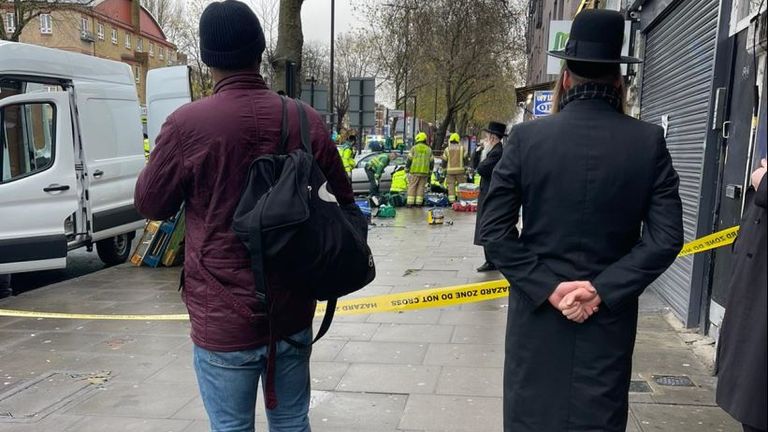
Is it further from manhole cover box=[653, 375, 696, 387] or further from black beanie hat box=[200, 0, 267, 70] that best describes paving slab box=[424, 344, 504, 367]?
black beanie hat box=[200, 0, 267, 70]

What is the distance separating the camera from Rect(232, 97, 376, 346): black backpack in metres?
2.04

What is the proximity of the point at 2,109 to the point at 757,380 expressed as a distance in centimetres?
742

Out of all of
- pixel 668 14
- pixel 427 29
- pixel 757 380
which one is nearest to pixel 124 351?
pixel 757 380

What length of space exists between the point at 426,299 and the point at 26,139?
4.98m

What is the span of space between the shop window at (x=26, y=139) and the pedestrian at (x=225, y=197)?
222 inches

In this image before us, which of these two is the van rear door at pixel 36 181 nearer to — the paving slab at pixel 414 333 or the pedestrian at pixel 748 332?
the paving slab at pixel 414 333

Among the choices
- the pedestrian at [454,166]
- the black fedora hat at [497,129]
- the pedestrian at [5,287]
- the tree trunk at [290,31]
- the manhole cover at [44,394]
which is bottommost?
the pedestrian at [5,287]

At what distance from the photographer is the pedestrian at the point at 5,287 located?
7.40 metres

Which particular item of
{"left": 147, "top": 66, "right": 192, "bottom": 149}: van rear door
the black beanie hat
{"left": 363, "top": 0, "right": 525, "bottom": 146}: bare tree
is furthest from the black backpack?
{"left": 363, "top": 0, "right": 525, "bottom": 146}: bare tree

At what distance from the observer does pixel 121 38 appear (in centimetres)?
5544

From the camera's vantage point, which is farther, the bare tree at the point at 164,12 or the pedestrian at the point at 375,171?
the bare tree at the point at 164,12

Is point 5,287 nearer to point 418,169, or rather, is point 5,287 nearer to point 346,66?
point 418,169

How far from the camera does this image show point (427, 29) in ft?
103

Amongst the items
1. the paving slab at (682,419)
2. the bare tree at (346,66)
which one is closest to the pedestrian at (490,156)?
the paving slab at (682,419)
